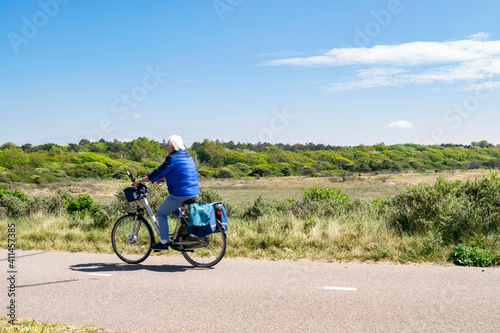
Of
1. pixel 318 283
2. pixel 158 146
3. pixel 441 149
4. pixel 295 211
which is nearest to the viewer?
pixel 318 283

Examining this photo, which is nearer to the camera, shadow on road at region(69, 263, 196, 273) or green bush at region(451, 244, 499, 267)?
green bush at region(451, 244, 499, 267)

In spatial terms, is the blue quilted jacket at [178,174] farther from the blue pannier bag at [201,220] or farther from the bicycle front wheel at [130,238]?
the bicycle front wheel at [130,238]

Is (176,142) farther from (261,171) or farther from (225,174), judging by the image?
(261,171)

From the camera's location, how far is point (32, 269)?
6578mm

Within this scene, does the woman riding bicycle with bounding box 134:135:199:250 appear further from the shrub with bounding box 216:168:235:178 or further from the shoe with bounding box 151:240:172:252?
the shrub with bounding box 216:168:235:178

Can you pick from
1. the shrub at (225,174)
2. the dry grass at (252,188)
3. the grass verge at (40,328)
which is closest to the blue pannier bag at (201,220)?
the grass verge at (40,328)

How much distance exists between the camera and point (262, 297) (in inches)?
194

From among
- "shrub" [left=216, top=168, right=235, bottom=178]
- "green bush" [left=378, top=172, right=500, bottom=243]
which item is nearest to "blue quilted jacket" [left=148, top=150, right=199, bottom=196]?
"green bush" [left=378, top=172, right=500, bottom=243]

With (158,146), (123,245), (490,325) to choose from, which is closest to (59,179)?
(158,146)

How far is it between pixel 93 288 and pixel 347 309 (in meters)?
3.23

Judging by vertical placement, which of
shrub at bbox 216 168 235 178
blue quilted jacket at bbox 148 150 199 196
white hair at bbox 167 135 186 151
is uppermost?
shrub at bbox 216 168 235 178

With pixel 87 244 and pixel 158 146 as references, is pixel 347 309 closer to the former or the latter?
pixel 87 244

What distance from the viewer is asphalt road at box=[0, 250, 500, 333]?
13.5 ft

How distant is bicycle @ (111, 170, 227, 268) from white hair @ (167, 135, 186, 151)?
2.72 ft
